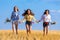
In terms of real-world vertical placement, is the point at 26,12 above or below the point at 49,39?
above

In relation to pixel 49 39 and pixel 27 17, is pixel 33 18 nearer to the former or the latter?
pixel 27 17

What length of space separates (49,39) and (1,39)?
6.39ft

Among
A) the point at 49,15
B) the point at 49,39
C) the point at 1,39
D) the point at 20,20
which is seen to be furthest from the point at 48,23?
the point at 1,39

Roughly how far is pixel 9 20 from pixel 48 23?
2.13 metres

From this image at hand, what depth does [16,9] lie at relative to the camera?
15.0 metres

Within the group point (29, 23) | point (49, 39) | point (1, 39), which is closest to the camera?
point (1, 39)

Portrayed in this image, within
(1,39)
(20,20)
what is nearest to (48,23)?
(20,20)

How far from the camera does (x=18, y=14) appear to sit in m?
15.1

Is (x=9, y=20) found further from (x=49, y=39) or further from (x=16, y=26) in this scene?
(x=49, y=39)

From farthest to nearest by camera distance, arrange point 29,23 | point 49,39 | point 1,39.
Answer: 1. point 29,23
2. point 49,39
3. point 1,39

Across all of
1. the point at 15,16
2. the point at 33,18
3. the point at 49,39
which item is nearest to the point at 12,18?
the point at 15,16

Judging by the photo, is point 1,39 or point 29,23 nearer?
point 1,39

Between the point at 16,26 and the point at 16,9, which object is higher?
the point at 16,9

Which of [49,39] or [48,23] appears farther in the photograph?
[48,23]
